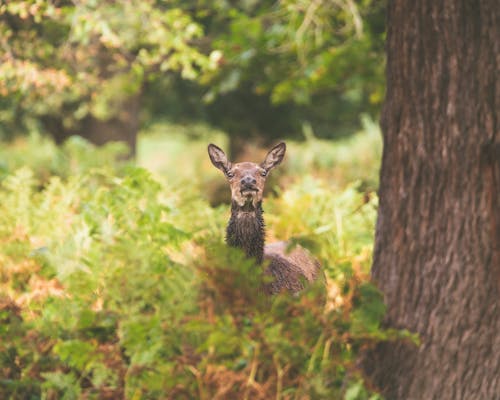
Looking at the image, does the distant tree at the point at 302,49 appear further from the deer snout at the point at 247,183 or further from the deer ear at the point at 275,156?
the deer snout at the point at 247,183

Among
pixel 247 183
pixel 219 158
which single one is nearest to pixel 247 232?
pixel 247 183

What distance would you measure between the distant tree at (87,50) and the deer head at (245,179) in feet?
6.76

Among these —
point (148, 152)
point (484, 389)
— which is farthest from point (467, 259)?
point (148, 152)

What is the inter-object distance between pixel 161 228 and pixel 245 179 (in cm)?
79

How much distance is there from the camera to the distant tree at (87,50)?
810cm

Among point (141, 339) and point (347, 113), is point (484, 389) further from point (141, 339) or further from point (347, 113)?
point (347, 113)

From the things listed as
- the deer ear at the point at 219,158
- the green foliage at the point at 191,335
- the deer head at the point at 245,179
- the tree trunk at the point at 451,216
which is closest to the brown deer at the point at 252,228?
the deer head at the point at 245,179

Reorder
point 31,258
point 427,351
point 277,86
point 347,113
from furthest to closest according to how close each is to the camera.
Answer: point 347,113
point 277,86
point 31,258
point 427,351

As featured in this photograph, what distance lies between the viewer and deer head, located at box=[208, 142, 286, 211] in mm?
5934

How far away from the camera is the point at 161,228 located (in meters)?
6.04

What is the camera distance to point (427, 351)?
3947 mm

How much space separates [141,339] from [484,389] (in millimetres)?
1824

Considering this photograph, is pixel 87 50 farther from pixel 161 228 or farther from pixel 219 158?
pixel 161 228

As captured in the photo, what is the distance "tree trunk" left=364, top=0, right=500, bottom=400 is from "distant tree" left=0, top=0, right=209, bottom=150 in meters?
4.51
